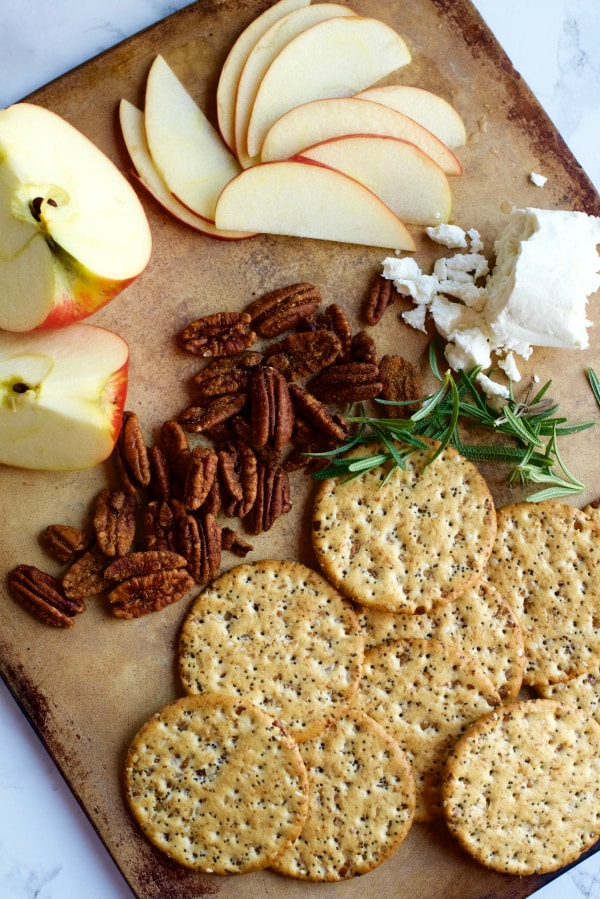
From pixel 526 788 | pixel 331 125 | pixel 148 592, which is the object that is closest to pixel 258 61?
pixel 331 125

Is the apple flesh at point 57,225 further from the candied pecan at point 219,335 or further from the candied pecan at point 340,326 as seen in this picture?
the candied pecan at point 340,326

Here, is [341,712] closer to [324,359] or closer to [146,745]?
[146,745]

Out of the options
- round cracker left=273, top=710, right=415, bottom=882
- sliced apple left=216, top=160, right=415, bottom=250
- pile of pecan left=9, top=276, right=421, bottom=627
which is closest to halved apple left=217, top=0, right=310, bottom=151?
sliced apple left=216, top=160, right=415, bottom=250

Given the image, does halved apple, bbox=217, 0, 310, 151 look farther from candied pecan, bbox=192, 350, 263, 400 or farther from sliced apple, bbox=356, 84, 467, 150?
candied pecan, bbox=192, 350, 263, 400

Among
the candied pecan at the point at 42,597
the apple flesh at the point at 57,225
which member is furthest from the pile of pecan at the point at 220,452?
the apple flesh at the point at 57,225

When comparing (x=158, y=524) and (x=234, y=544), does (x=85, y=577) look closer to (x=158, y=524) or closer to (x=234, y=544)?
(x=158, y=524)

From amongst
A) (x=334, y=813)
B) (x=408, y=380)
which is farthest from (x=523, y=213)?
(x=334, y=813)
